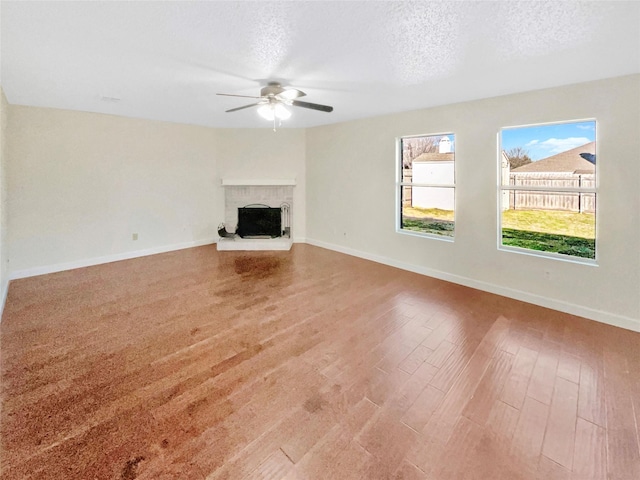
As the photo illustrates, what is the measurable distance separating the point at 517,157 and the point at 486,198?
1.99 feet

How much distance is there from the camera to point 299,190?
6902 millimetres

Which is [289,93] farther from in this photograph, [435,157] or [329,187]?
[329,187]

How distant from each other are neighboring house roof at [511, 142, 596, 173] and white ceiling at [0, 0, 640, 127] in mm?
A: 741

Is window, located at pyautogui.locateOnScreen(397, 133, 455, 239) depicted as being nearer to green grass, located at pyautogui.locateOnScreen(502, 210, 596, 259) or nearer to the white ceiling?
green grass, located at pyautogui.locateOnScreen(502, 210, 596, 259)

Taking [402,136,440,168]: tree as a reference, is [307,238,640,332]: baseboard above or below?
below

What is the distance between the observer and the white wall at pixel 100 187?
4.54 m

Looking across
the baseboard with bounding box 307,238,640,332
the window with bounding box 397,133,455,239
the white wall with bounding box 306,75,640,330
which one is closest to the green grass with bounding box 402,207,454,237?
the window with bounding box 397,133,455,239

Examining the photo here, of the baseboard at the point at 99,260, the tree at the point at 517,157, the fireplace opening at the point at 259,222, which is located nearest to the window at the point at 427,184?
the tree at the point at 517,157

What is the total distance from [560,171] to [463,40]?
7.41 ft

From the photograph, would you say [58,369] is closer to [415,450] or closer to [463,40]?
[415,450]

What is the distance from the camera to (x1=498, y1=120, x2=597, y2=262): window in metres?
3.42

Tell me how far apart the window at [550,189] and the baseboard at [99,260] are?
581 cm

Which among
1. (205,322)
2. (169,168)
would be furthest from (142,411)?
(169,168)

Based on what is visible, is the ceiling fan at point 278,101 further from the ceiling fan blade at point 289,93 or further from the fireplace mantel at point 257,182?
the fireplace mantel at point 257,182
